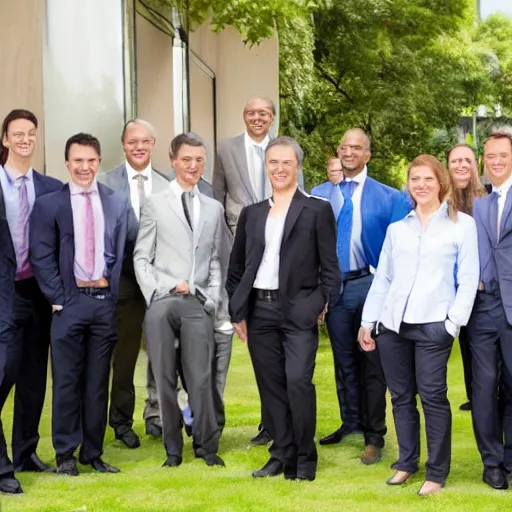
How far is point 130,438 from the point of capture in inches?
314

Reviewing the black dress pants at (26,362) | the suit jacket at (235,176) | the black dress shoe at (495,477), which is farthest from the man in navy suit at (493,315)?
the black dress pants at (26,362)

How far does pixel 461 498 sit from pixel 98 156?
2.97 m

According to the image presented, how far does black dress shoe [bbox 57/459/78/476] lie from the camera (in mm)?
7047

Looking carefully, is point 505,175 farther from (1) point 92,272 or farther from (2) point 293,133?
(2) point 293,133

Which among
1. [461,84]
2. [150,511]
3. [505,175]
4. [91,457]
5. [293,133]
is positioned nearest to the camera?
[150,511]

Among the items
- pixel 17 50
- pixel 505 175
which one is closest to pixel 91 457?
pixel 505 175

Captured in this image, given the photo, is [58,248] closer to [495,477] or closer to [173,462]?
[173,462]

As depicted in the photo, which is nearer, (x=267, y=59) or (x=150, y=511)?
(x=150, y=511)

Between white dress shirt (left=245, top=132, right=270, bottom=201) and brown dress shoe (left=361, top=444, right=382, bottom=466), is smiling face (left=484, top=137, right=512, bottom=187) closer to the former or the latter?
white dress shirt (left=245, top=132, right=270, bottom=201)

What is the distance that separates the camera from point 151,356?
23.9 ft

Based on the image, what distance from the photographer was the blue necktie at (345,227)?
7.55m

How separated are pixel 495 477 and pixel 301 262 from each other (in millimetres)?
1679

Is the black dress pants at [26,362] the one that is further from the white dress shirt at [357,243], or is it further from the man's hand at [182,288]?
the white dress shirt at [357,243]

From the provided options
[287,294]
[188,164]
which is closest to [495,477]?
[287,294]
